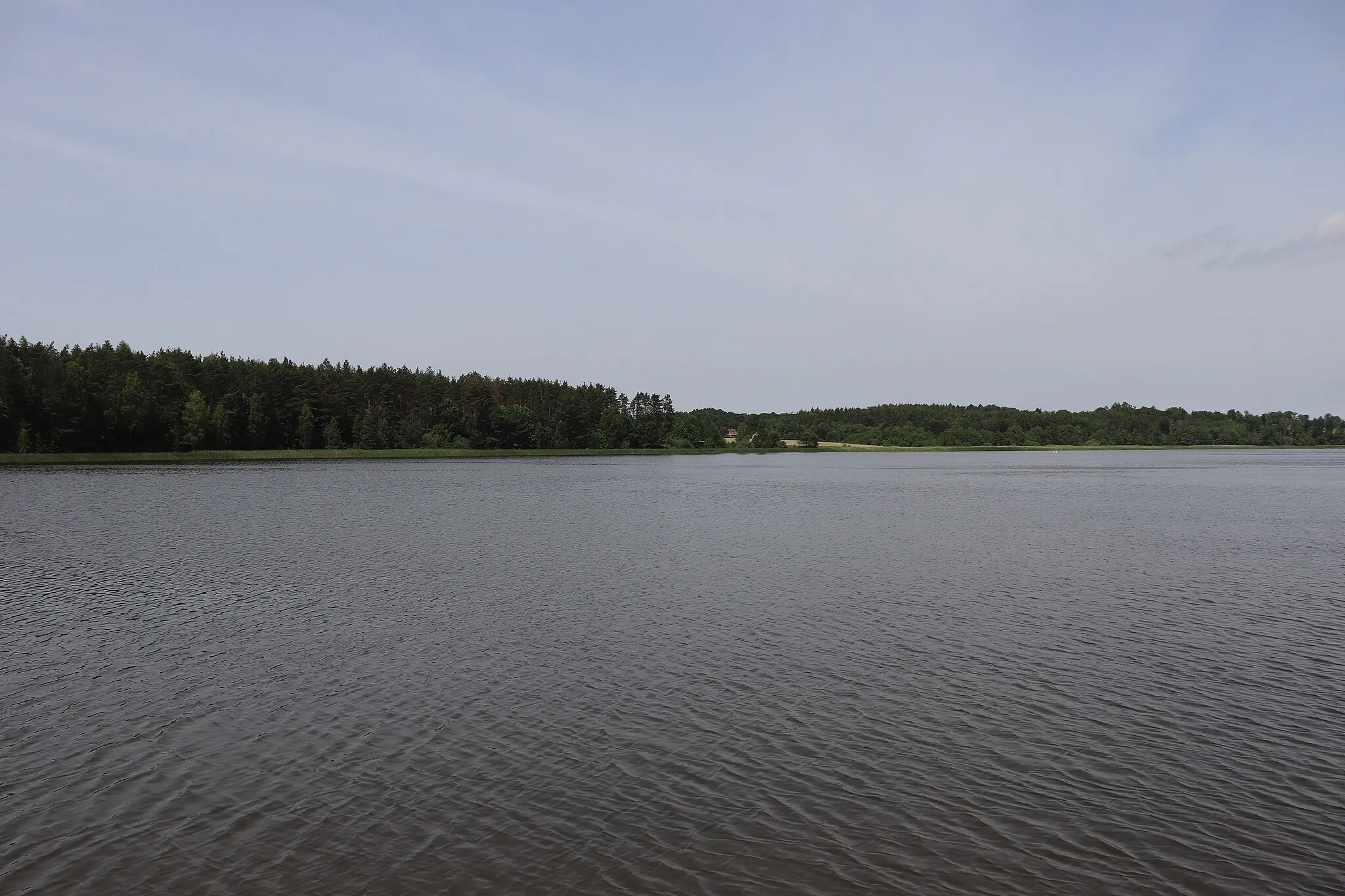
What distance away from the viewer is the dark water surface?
9.59 m

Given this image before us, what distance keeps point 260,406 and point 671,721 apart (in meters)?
137

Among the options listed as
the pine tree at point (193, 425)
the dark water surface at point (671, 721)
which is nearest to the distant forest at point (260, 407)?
the pine tree at point (193, 425)

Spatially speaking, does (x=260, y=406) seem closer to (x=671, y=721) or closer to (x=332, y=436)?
(x=332, y=436)

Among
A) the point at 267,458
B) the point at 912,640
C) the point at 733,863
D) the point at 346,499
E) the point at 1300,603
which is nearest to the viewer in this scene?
the point at 733,863

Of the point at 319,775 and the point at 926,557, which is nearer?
the point at 319,775

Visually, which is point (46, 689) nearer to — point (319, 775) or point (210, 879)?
point (319, 775)

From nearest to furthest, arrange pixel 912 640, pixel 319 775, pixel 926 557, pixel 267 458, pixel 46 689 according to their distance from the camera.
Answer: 1. pixel 319 775
2. pixel 46 689
3. pixel 912 640
4. pixel 926 557
5. pixel 267 458

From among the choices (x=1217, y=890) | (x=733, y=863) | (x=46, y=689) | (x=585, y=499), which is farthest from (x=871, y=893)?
(x=585, y=499)

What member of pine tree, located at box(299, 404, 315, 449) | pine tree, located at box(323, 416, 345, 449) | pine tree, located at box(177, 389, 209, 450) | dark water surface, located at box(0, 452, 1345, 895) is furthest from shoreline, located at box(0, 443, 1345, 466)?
dark water surface, located at box(0, 452, 1345, 895)

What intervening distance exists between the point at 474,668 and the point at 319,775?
5786mm

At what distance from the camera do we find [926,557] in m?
34.1

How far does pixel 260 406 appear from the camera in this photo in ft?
446

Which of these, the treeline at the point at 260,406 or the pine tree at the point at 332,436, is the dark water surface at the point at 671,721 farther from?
the pine tree at the point at 332,436

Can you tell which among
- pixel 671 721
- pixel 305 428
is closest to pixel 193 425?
pixel 305 428
